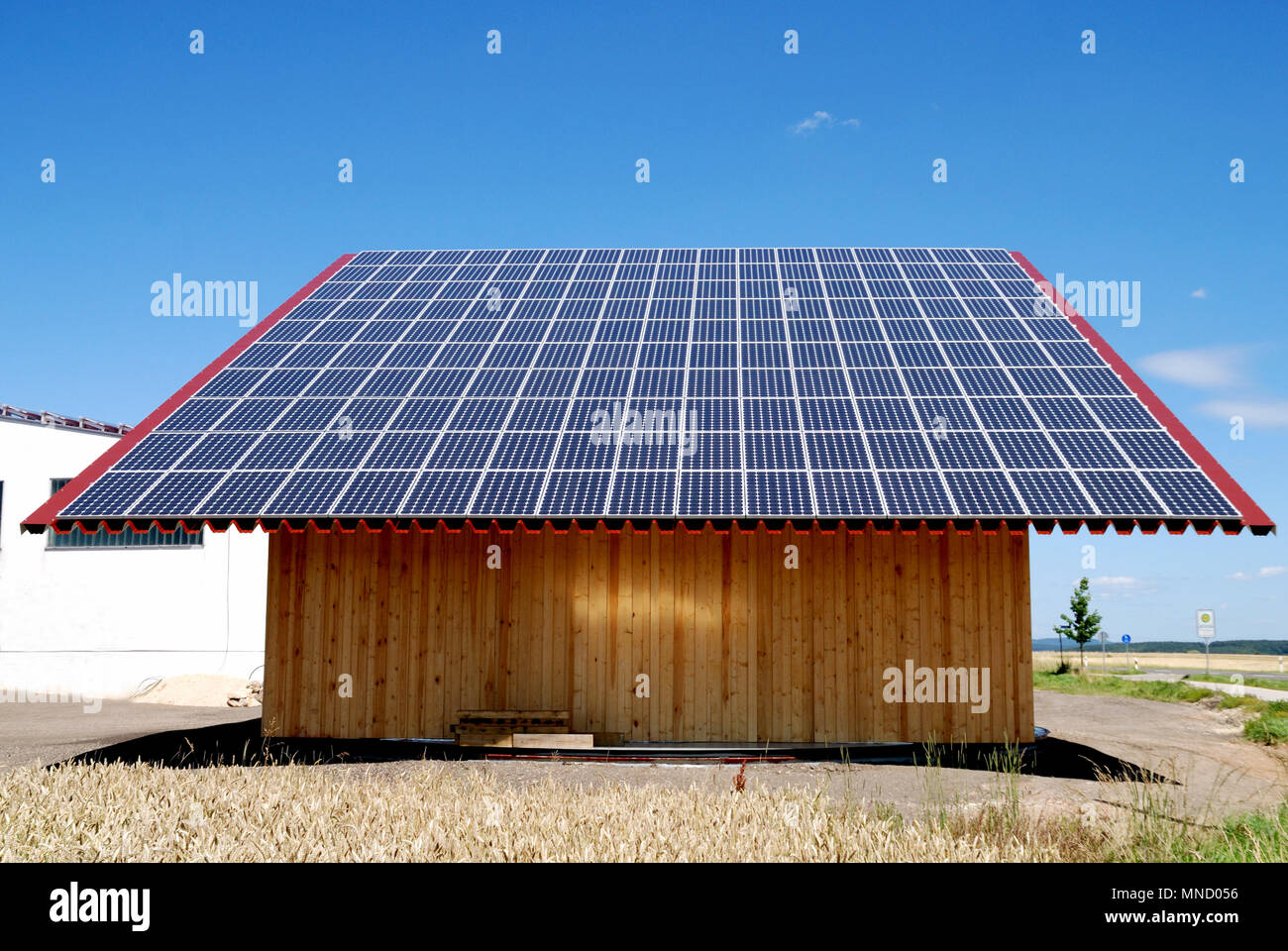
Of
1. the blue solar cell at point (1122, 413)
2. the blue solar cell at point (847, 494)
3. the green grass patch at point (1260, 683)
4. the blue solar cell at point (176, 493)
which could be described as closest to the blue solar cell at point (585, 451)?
the blue solar cell at point (847, 494)

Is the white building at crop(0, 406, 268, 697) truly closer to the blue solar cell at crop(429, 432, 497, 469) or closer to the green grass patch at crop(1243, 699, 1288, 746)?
the blue solar cell at crop(429, 432, 497, 469)

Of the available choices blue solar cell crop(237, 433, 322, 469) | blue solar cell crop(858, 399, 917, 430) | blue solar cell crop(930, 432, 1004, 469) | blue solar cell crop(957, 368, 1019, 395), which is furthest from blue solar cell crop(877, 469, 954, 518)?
blue solar cell crop(237, 433, 322, 469)

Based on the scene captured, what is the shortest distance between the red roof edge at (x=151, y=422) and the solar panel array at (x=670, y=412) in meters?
0.19

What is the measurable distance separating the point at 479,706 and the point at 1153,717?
1667 cm

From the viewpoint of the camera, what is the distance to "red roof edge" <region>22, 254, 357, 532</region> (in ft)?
44.1

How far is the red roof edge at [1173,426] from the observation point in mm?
12609

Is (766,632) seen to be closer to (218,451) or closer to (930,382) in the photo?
(930,382)

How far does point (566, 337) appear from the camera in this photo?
58.7ft

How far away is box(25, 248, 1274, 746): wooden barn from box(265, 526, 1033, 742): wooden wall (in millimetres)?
34

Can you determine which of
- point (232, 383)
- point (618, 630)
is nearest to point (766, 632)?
point (618, 630)

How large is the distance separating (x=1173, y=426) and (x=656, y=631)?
8613 mm

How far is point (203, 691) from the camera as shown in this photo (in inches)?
1040

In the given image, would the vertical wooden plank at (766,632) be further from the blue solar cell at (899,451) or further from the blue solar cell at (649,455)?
the blue solar cell at (899,451)
